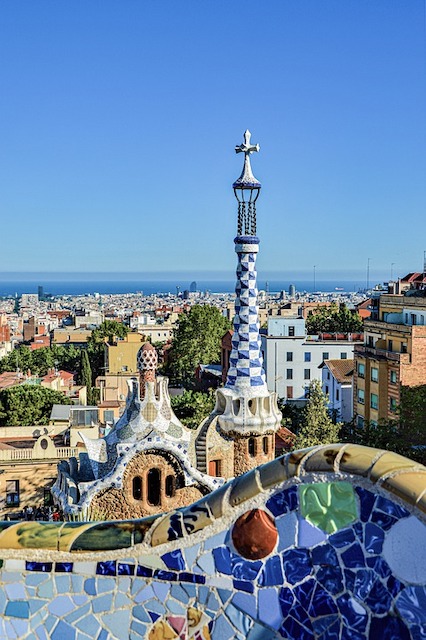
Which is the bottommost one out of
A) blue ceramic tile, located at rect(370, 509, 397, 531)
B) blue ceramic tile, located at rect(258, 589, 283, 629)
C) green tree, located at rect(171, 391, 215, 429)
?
green tree, located at rect(171, 391, 215, 429)

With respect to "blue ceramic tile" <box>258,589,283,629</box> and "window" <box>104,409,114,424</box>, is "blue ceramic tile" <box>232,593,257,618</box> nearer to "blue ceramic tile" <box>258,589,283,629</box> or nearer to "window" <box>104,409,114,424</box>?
"blue ceramic tile" <box>258,589,283,629</box>

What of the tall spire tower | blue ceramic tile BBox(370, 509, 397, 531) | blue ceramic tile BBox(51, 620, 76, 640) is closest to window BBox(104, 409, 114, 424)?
the tall spire tower

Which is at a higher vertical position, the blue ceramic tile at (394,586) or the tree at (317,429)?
the blue ceramic tile at (394,586)

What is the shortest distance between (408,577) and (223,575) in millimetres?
790

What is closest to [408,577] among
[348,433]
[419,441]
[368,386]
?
[419,441]

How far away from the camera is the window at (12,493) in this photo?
19.1 m

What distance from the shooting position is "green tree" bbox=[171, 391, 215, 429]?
1049 inches

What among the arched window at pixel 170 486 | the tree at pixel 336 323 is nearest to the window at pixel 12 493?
the arched window at pixel 170 486

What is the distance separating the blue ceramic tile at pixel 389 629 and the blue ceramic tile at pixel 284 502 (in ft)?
1.81

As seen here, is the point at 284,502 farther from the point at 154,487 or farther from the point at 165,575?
the point at 154,487

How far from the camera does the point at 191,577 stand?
3334 millimetres

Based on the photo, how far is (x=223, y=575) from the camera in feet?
10.9

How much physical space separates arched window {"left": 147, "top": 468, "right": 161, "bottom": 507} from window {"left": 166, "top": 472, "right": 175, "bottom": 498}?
0.12m

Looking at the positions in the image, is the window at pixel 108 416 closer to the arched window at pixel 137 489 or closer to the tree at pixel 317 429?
the tree at pixel 317 429
